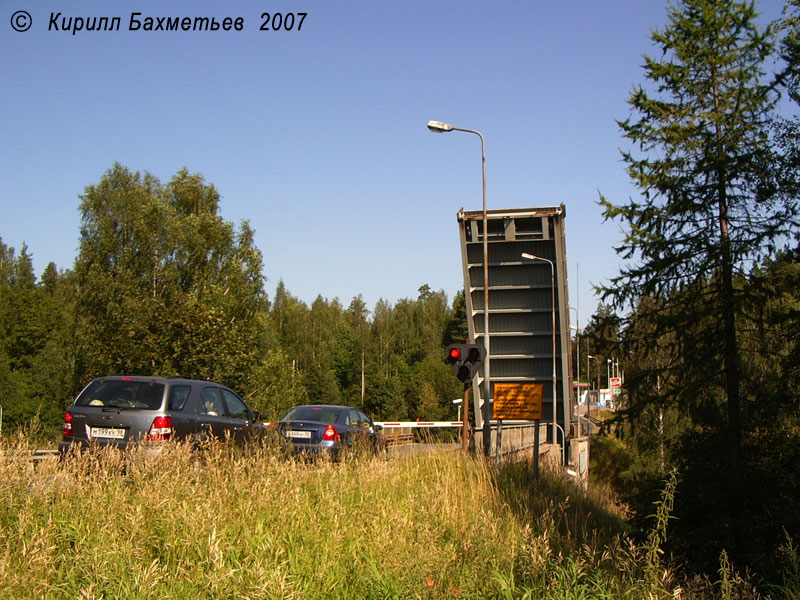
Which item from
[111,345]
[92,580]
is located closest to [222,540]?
[92,580]

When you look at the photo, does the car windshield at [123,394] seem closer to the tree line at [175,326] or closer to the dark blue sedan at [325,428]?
the tree line at [175,326]

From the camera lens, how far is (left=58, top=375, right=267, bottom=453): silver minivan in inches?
360

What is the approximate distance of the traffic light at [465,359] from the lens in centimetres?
1409

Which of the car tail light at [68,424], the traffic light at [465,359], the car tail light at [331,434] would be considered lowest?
the car tail light at [331,434]

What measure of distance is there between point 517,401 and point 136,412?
6.87 meters

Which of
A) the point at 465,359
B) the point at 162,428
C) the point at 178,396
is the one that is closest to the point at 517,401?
the point at 465,359

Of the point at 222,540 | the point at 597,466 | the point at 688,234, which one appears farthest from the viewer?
the point at 597,466

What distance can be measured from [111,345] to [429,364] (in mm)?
52186

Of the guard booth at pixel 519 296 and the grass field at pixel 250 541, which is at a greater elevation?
the guard booth at pixel 519 296

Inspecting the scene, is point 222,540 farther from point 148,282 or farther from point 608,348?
point 148,282

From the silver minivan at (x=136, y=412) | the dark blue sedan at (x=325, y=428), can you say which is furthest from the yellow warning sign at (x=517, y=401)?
the silver minivan at (x=136, y=412)

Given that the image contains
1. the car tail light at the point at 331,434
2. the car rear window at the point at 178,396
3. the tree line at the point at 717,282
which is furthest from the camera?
the tree line at the point at 717,282

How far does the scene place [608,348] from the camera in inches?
733

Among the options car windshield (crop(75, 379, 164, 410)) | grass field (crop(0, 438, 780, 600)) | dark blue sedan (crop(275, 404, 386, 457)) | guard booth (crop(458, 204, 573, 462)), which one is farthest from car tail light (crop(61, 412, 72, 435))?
guard booth (crop(458, 204, 573, 462))
